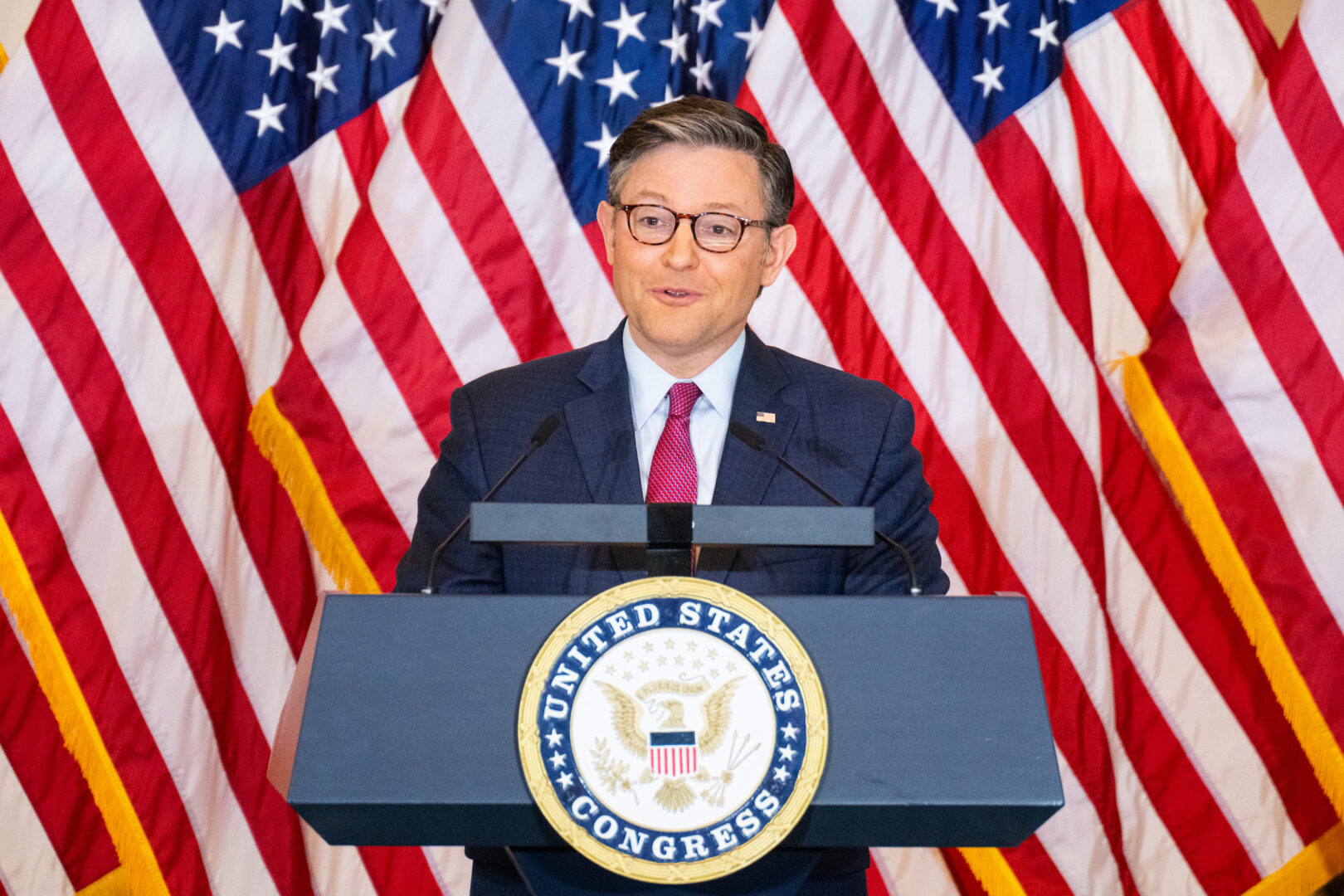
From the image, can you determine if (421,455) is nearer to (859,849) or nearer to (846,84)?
(846,84)

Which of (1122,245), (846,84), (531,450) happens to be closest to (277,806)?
(531,450)

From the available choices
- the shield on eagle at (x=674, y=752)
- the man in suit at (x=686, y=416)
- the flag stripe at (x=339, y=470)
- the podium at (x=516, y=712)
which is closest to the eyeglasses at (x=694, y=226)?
the man in suit at (x=686, y=416)

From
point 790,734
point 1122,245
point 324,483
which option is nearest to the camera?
point 790,734

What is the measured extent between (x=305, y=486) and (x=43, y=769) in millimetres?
976

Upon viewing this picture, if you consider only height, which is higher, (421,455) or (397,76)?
(397,76)

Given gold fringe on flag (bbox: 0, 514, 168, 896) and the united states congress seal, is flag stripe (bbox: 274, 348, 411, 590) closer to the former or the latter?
gold fringe on flag (bbox: 0, 514, 168, 896)

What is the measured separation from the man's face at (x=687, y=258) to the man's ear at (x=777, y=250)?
0.24ft

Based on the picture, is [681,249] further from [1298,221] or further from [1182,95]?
[1182,95]

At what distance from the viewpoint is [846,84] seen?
3.01m

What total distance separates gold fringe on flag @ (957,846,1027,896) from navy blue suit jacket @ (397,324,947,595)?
1.57 m

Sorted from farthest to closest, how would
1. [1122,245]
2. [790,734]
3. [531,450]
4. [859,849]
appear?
[1122,245]
[859,849]
[531,450]
[790,734]

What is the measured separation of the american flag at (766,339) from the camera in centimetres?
281

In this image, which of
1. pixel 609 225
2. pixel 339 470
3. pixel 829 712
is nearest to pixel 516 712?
pixel 829 712

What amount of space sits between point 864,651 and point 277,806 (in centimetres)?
238
